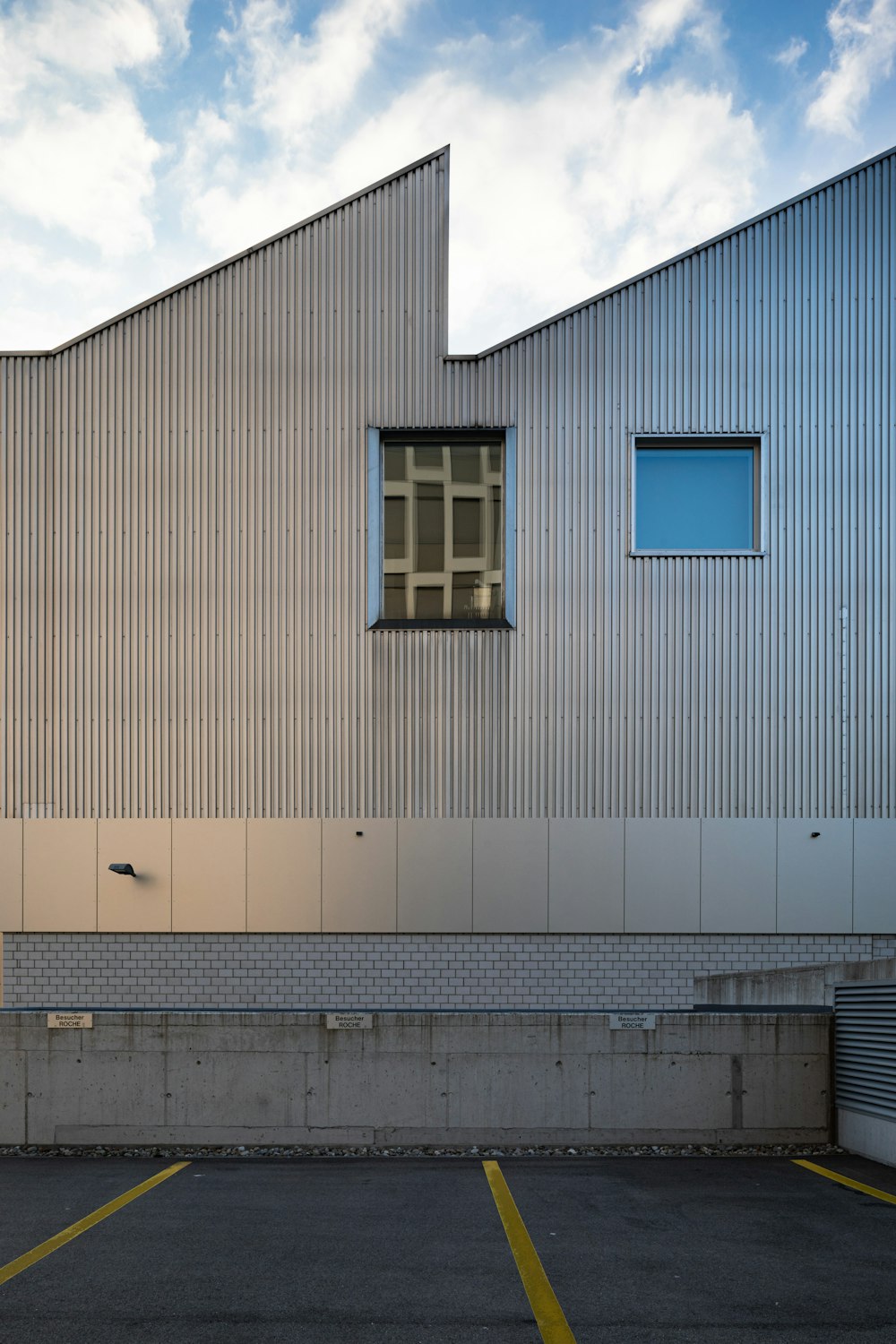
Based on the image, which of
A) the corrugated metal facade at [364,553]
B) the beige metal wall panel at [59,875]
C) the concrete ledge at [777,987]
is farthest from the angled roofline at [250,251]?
the concrete ledge at [777,987]

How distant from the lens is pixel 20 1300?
17.8 ft

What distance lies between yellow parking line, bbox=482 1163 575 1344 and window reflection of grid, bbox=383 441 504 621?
21.9ft

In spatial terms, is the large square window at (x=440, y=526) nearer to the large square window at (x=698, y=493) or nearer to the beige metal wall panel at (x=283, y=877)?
the large square window at (x=698, y=493)

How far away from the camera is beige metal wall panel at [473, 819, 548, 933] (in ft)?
35.5

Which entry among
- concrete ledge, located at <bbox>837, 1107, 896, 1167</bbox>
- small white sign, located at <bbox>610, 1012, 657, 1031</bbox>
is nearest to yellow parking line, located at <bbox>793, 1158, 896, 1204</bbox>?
concrete ledge, located at <bbox>837, 1107, 896, 1167</bbox>

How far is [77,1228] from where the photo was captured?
6828 mm

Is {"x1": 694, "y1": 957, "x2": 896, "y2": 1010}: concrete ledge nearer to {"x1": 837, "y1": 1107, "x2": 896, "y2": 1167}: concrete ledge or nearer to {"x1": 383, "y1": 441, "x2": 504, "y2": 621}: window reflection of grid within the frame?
{"x1": 837, "y1": 1107, "x2": 896, "y2": 1167}: concrete ledge

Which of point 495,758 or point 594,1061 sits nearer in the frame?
point 594,1061

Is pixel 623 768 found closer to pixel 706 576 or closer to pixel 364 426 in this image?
pixel 706 576

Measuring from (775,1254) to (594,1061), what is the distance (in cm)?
355

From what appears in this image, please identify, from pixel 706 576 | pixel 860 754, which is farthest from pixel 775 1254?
pixel 706 576

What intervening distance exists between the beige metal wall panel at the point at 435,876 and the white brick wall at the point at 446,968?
24cm

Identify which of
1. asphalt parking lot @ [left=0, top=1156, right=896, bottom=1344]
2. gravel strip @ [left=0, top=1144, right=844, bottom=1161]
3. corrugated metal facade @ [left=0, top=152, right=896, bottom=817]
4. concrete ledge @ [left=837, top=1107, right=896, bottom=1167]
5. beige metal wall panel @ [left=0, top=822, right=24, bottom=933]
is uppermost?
corrugated metal facade @ [left=0, top=152, right=896, bottom=817]

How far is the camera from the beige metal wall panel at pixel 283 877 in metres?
10.9
